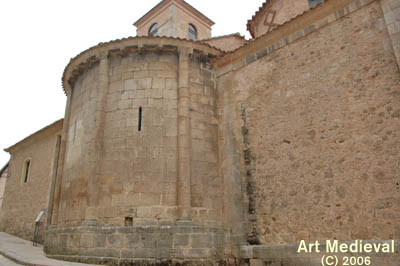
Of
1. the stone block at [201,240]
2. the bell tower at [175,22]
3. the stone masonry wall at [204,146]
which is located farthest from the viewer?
the bell tower at [175,22]

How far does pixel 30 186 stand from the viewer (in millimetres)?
15109

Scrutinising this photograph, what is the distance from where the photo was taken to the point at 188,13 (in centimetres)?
1966

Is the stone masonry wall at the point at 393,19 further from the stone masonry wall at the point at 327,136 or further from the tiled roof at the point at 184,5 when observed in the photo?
the tiled roof at the point at 184,5

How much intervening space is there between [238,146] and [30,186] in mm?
11087

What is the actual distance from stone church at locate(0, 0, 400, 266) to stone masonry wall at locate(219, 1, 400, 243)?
24mm

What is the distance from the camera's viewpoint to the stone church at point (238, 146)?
20.6 feet

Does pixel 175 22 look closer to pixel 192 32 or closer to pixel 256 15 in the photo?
pixel 192 32

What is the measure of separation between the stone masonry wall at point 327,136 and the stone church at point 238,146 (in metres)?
0.02

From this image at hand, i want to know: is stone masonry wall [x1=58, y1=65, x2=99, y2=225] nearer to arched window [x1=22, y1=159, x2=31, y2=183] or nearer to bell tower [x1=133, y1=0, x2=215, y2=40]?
arched window [x1=22, y1=159, x2=31, y2=183]

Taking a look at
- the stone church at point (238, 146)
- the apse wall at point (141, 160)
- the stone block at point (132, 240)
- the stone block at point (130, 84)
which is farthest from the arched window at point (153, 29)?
the stone block at point (132, 240)

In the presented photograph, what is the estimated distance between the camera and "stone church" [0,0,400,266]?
629 centimetres

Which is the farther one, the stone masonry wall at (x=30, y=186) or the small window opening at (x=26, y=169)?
the small window opening at (x=26, y=169)

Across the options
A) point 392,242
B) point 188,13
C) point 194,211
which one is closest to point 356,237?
point 392,242

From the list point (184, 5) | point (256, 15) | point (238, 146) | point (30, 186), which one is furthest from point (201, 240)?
point (184, 5)
